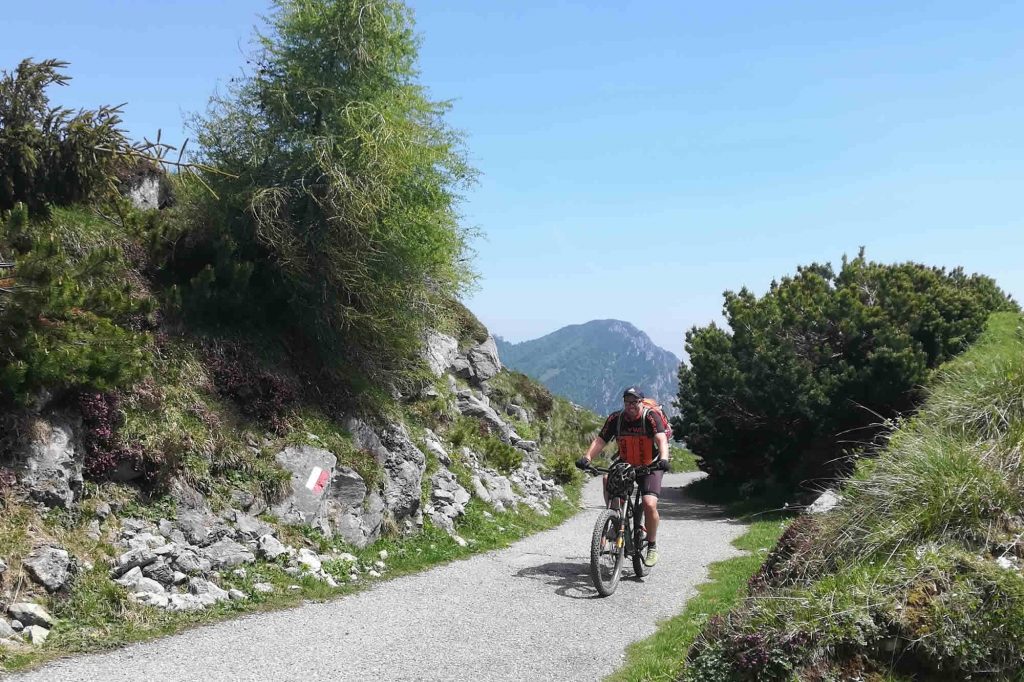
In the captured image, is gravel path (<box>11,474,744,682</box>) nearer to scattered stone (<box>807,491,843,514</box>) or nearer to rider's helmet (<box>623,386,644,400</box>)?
scattered stone (<box>807,491,843,514</box>)

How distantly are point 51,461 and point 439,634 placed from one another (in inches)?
176

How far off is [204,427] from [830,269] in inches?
863

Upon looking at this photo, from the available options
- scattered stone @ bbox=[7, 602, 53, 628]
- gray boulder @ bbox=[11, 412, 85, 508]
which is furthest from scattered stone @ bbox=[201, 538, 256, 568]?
scattered stone @ bbox=[7, 602, 53, 628]

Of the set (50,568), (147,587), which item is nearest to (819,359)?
(147,587)

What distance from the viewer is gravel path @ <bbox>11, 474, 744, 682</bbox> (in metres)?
5.93

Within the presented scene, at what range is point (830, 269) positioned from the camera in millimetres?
25094

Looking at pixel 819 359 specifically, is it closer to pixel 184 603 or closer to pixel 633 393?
pixel 633 393

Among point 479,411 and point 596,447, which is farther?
point 479,411

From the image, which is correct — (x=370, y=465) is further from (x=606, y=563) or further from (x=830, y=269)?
(x=830, y=269)

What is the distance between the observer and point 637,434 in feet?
30.3

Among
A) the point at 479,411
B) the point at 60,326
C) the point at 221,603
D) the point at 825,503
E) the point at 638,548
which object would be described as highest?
the point at 60,326

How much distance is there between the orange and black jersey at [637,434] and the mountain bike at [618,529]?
8.8 inches

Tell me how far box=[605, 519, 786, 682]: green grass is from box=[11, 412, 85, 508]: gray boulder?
5891mm

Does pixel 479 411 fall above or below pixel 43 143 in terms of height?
below
